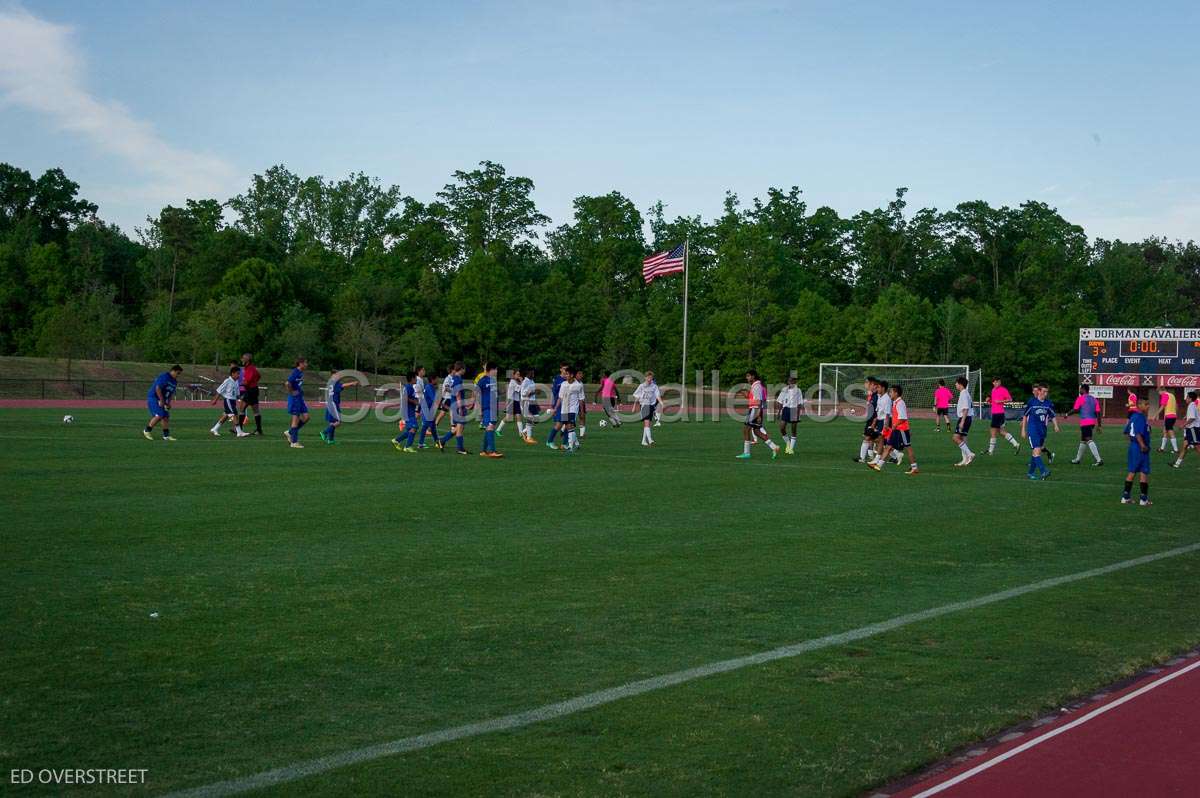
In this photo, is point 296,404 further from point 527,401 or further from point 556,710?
point 556,710

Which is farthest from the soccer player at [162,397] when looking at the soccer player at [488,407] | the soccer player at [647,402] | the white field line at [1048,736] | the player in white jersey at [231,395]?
the white field line at [1048,736]

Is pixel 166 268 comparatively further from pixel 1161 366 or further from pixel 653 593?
pixel 653 593

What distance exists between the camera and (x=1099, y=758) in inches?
217

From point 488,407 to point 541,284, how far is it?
62162 millimetres

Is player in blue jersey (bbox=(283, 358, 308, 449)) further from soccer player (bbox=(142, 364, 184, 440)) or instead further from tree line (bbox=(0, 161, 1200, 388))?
tree line (bbox=(0, 161, 1200, 388))

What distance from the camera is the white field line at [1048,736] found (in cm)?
515

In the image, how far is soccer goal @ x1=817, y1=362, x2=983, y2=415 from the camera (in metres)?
60.1

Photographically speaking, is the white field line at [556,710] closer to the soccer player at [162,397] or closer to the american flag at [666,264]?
the soccer player at [162,397]

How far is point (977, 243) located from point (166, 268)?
218 feet

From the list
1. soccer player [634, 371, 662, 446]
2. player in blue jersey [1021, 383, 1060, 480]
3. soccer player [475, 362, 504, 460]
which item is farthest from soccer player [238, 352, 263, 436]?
player in blue jersey [1021, 383, 1060, 480]

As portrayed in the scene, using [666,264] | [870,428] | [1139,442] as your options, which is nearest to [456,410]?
[870,428]

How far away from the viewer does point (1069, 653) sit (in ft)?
25.0

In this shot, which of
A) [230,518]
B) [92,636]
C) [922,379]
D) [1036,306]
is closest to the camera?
[92,636]

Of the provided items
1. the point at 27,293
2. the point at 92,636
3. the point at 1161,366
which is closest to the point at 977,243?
the point at 1161,366
